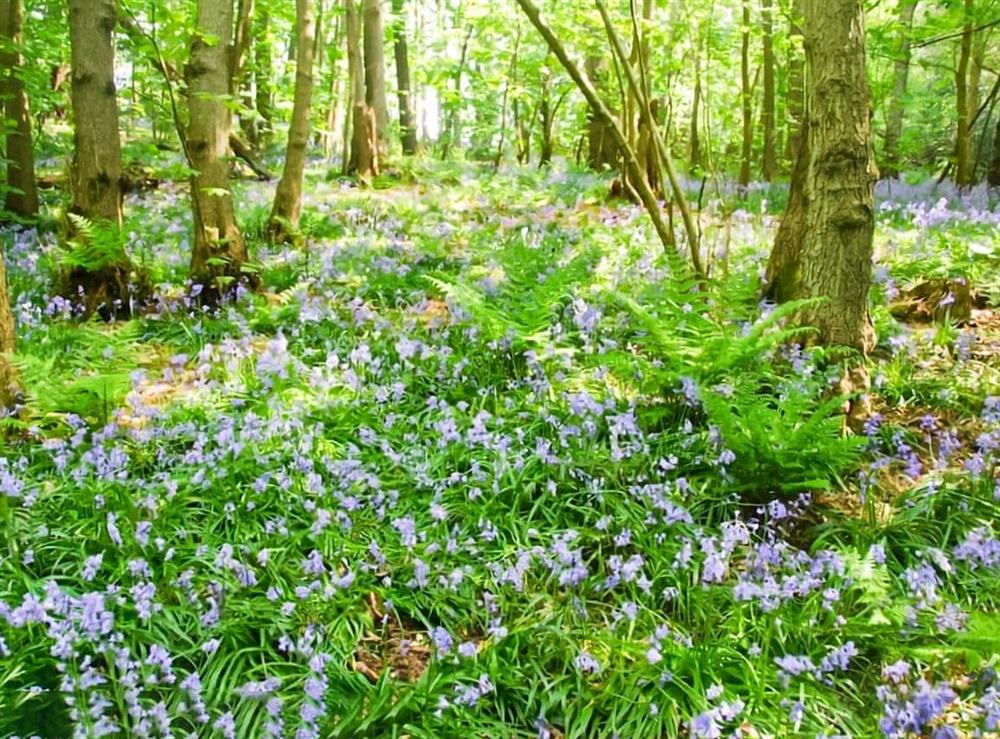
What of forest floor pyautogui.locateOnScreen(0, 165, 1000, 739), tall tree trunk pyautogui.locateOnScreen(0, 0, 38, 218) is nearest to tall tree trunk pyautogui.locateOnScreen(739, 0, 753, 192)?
forest floor pyautogui.locateOnScreen(0, 165, 1000, 739)

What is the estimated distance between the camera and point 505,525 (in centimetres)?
330

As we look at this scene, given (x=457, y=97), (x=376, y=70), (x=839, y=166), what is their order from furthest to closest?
(x=457, y=97) → (x=376, y=70) → (x=839, y=166)

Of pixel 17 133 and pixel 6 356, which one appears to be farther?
pixel 17 133

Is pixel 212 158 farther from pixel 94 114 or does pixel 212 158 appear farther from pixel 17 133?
pixel 17 133

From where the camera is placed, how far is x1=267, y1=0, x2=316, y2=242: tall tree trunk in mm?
7066

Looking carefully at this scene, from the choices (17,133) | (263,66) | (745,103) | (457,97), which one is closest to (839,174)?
(745,103)

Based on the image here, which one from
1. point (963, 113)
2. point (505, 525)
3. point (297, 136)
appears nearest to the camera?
point (505, 525)

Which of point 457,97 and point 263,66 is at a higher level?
point 263,66

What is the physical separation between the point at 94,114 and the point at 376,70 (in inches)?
294

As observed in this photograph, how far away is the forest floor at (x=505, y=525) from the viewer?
96.0 inches

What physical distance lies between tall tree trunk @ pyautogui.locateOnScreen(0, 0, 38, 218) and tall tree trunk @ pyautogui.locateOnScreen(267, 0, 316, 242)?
258 centimetres

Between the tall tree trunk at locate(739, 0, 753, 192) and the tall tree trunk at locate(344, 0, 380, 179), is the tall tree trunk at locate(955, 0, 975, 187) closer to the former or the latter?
the tall tree trunk at locate(739, 0, 753, 192)

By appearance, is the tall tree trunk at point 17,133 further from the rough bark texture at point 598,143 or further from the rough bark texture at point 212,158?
the rough bark texture at point 598,143

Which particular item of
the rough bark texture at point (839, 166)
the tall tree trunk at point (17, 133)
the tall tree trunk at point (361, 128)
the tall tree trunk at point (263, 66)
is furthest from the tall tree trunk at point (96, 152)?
the tall tree trunk at point (263, 66)
